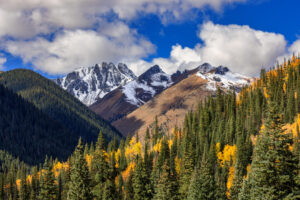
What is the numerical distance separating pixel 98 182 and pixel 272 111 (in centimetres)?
6231

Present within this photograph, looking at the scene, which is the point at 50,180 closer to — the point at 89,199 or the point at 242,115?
the point at 89,199

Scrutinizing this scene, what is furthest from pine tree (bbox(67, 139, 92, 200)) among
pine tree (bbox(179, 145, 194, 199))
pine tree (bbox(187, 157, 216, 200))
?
pine tree (bbox(179, 145, 194, 199))

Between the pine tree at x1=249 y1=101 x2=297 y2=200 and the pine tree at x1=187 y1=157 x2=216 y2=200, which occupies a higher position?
the pine tree at x1=249 y1=101 x2=297 y2=200

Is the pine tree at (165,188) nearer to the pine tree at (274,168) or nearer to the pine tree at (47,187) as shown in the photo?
the pine tree at (47,187)

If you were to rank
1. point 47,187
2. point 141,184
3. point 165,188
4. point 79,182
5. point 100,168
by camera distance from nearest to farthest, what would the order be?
point 79,182, point 47,187, point 165,188, point 141,184, point 100,168

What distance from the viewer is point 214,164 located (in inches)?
4547

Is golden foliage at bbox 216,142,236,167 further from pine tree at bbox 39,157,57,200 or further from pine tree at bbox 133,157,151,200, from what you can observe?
pine tree at bbox 39,157,57,200

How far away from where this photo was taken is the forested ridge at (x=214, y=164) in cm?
2573

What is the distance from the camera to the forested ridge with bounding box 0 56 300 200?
84.4 feet

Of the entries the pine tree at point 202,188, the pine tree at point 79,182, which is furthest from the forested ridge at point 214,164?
the pine tree at point 202,188

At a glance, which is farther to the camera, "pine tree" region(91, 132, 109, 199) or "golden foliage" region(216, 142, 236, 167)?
"golden foliage" region(216, 142, 236, 167)

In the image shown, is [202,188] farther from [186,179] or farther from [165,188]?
[186,179]

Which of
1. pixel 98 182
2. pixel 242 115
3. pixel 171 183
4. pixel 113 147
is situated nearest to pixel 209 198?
pixel 171 183

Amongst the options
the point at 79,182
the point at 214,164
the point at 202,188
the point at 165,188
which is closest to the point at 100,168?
the point at 165,188
